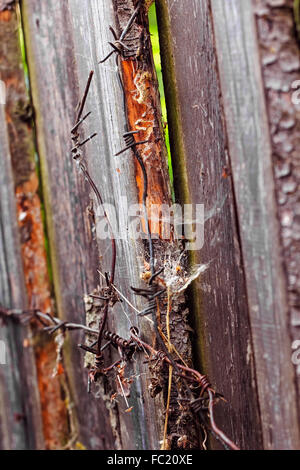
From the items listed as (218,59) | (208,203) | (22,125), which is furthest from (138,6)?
(22,125)

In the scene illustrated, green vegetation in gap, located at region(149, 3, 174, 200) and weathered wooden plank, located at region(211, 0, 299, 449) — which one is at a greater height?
green vegetation in gap, located at region(149, 3, 174, 200)

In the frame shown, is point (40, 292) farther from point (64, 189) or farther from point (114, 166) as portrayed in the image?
point (114, 166)

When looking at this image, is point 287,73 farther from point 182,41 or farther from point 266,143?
point 182,41

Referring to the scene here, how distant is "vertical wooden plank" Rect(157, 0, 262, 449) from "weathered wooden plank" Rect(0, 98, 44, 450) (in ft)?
2.17

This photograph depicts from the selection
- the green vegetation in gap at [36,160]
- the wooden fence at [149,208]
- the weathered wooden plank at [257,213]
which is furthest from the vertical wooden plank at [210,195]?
the green vegetation in gap at [36,160]

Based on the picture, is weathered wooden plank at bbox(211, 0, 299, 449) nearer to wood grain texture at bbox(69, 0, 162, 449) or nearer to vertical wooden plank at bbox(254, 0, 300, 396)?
vertical wooden plank at bbox(254, 0, 300, 396)

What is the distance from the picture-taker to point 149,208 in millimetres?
1038

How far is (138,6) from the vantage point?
1007 millimetres

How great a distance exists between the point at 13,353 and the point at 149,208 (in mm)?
845

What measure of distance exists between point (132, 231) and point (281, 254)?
399mm

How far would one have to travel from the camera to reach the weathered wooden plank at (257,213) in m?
0.74

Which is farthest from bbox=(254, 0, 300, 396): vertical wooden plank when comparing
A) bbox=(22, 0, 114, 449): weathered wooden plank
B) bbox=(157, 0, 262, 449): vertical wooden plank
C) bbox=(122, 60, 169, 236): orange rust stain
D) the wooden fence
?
bbox=(22, 0, 114, 449): weathered wooden plank

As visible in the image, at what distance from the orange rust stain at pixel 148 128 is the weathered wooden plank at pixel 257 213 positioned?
0.25 m

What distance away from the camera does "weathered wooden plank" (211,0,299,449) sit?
745 mm
